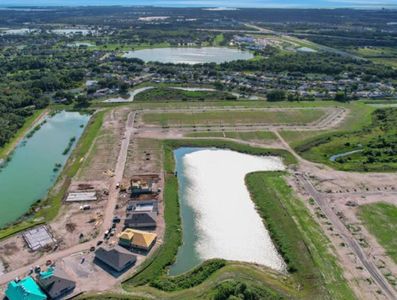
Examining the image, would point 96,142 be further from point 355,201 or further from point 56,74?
point 56,74

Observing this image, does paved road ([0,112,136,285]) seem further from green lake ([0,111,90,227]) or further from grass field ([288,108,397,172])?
grass field ([288,108,397,172])

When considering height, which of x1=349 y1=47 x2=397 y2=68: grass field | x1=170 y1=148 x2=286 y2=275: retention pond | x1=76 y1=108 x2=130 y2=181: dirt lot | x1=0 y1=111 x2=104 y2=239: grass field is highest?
x1=349 y1=47 x2=397 y2=68: grass field

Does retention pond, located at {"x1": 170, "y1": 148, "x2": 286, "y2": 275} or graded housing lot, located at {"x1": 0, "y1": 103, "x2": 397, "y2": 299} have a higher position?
graded housing lot, located at {"x1": 0, "y1": 103, "x2": 397, "y2": 299}

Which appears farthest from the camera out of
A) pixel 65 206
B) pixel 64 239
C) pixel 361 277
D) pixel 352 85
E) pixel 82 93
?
pixel 352 85

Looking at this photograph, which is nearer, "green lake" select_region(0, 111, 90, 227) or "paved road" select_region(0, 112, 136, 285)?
"paved road" select_region(0, 112, 136, 285)

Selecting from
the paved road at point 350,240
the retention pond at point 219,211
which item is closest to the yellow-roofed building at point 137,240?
the retention pond at point 219,211

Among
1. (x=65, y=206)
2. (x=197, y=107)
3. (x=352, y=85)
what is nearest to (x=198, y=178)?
(x=65, y=206)

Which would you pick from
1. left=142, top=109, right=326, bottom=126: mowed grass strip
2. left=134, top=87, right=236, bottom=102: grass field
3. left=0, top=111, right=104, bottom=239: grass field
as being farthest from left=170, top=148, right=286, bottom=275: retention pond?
left=134, top=87, right=236, bottom=102: grass field

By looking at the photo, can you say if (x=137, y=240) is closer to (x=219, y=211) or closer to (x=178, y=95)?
(x=219, y=211)

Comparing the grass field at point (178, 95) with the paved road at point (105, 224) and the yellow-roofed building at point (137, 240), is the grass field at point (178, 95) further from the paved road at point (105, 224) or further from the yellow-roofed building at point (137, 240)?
the yellow-roofed building at point (137, 240)
